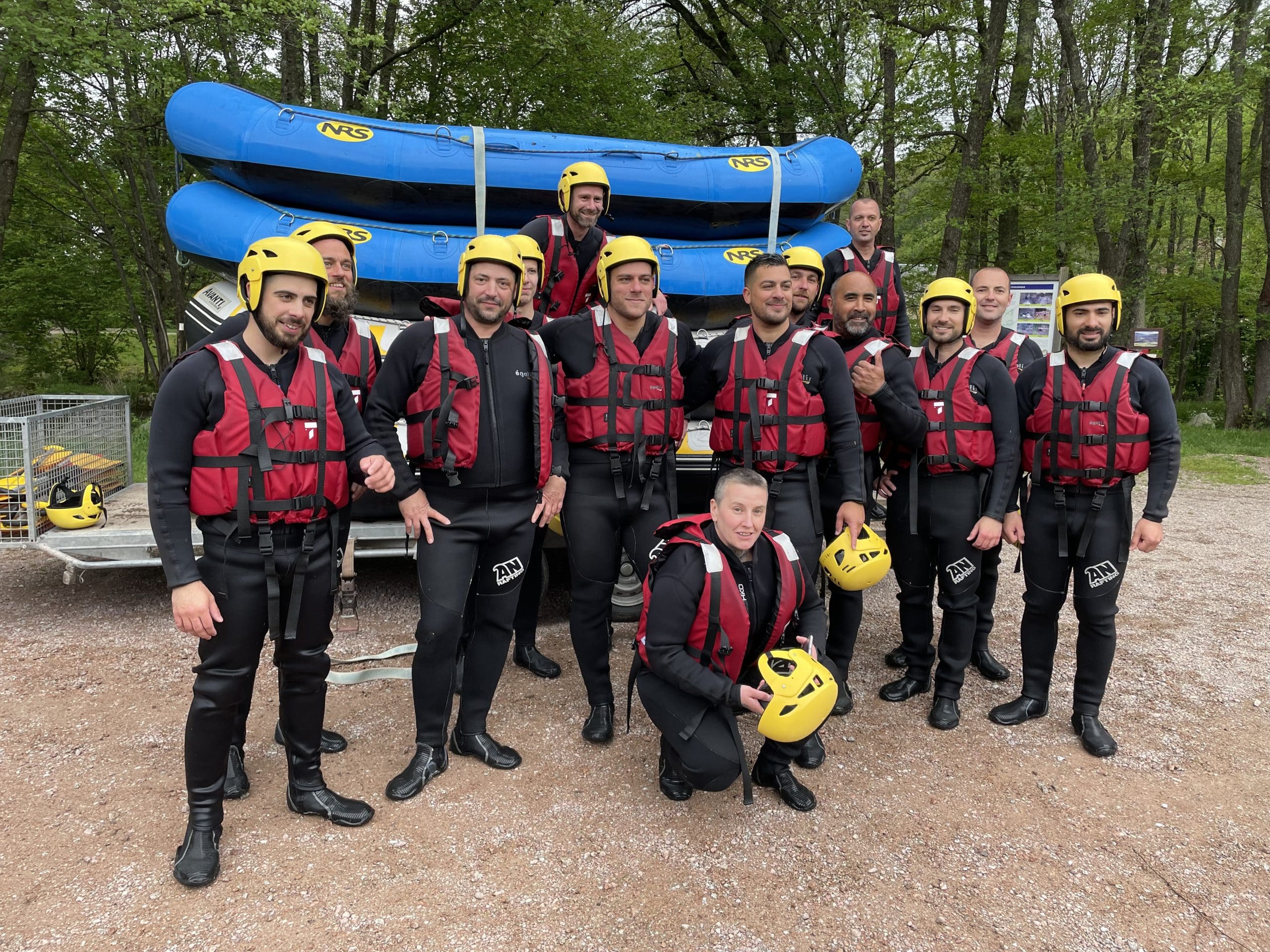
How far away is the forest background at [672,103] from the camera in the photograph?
34.6 ft

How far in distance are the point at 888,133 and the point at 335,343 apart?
1324 cm

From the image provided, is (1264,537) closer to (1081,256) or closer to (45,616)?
(45,616)

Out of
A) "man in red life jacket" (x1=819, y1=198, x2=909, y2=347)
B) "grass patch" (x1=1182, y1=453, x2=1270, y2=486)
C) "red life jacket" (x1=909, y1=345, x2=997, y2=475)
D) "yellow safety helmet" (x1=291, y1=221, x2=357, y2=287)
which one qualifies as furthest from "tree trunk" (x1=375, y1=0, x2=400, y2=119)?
"grass patch" (x1=1182, y1=453, x2=1270, y2=486)

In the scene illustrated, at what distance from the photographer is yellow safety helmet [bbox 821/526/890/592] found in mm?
3449

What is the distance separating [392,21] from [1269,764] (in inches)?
553

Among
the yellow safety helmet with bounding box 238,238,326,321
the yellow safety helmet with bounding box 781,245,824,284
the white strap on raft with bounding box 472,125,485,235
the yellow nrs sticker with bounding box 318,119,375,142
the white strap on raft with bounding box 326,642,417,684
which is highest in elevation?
the yellow nrs sticker with bounding box 318,119,375,142

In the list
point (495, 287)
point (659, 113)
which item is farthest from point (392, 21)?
point (495, 287)

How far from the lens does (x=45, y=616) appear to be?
4.79 meters

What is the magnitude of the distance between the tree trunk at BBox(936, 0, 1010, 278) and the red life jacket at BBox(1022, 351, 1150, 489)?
9769 millimetres

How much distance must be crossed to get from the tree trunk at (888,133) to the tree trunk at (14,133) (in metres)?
12.3

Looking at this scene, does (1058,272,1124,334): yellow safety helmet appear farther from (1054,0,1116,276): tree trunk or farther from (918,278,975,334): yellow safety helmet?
(1054,0,1116,276): tree trunk

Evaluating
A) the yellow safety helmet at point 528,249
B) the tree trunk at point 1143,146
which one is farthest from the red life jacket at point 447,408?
the tree trunk at point 1143,146

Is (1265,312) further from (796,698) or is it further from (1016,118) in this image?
(796,698)

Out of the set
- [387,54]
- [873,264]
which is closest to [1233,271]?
[873,264]
